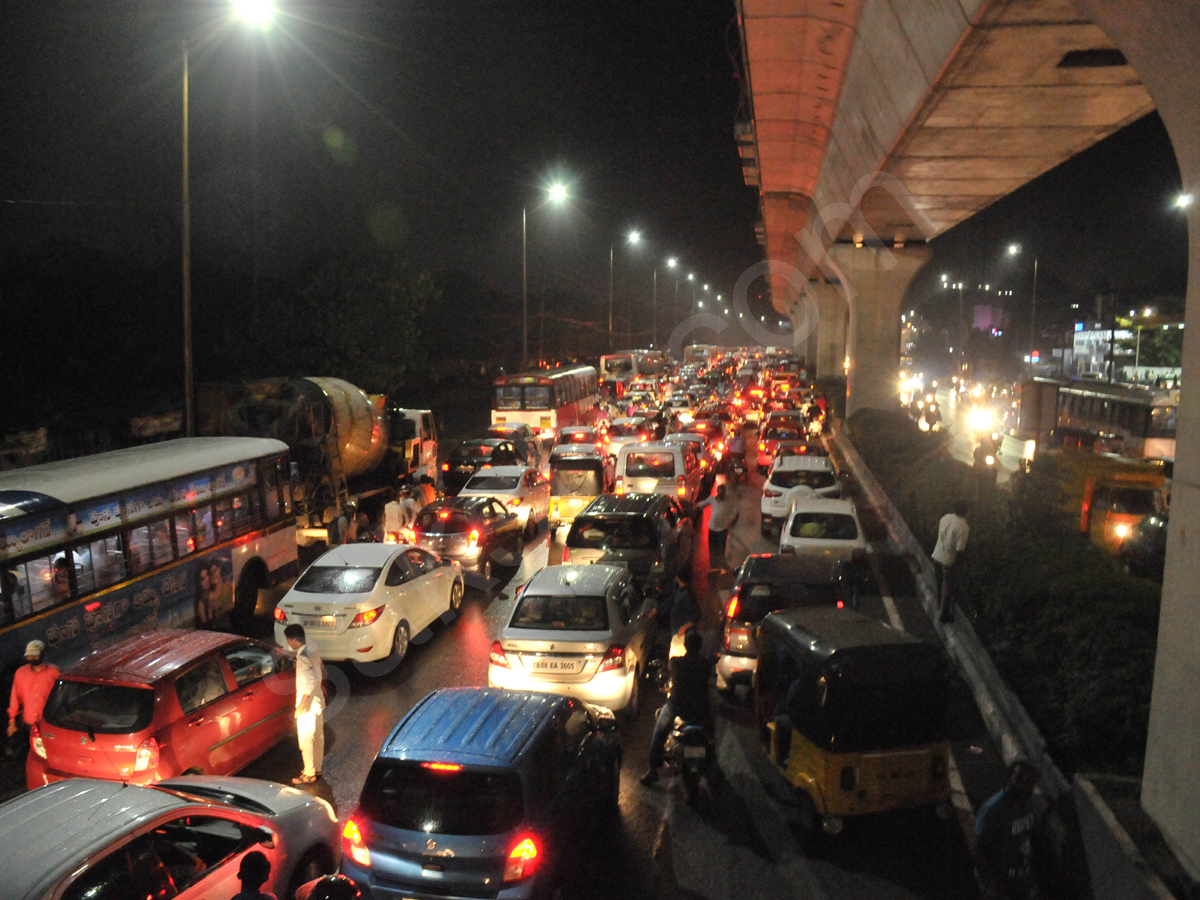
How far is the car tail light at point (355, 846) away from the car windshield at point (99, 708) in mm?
2721

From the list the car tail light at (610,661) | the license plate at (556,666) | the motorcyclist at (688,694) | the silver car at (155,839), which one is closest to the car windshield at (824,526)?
→ the car tail light at (610,661)

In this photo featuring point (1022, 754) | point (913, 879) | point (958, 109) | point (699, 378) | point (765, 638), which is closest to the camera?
point (913, 879)

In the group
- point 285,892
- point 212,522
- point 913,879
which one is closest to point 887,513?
point 212,522

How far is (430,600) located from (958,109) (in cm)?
926

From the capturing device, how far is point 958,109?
12.5 m

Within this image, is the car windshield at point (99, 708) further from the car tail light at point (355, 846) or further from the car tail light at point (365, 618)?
the car tail light at point (365, 618)

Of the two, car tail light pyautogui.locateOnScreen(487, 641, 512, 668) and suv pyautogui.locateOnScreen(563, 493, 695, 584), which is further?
suv pyautogui.locateOnScreen(563, 493, 695, 584)

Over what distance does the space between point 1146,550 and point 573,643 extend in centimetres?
1145

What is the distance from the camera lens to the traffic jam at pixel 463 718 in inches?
223

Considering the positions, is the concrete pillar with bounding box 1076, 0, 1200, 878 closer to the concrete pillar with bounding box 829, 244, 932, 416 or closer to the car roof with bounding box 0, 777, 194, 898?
the car roof with bounding box 0, 777, 194, 898

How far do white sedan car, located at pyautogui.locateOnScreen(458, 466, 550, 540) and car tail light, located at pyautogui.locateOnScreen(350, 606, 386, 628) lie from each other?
7.07 meters

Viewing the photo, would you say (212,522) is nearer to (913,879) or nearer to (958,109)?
(913,879)

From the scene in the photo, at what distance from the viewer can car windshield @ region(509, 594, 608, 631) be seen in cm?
998

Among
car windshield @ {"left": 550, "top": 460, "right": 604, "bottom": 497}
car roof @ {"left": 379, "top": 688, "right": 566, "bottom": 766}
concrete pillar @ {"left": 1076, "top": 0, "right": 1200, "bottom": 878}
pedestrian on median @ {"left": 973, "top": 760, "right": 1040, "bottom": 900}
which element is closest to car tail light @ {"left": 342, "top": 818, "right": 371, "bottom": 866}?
car roof @ {"left": 379, "top": 688, "right": 566, "bottom": 766}
